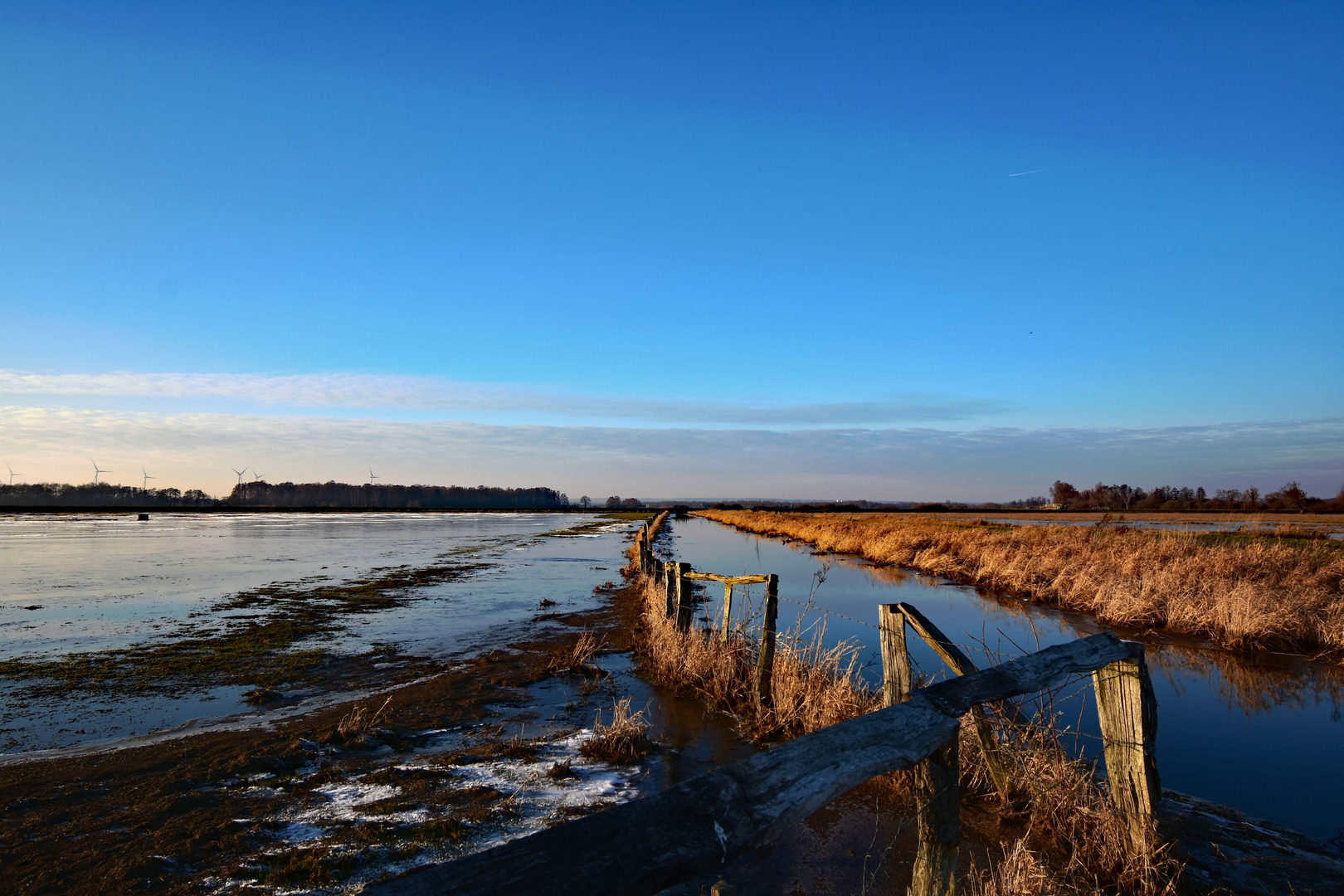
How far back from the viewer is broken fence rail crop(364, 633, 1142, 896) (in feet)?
4.64

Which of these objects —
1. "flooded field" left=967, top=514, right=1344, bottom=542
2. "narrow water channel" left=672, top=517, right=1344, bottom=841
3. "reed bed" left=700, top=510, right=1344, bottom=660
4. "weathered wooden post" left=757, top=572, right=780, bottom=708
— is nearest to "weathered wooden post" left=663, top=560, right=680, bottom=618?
"narrow water channel" left=672, top=517, right=1344, bottom=841

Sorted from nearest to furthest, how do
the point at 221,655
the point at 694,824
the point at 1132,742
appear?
the point at 694,824, the point at 1132,742, the point at 221,655

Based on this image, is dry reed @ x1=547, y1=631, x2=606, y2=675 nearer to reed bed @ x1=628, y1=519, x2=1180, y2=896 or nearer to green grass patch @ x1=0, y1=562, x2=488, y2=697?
reed bed @ x1=628, y1=519, x2=1180, y2=896

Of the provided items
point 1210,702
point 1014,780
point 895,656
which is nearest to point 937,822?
point 895,656

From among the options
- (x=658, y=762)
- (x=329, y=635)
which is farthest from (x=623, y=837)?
(x=329, y=635)

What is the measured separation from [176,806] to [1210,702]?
12539mm

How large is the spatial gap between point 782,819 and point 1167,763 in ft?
25.5

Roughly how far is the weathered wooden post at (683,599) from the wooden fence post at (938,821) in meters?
8.12

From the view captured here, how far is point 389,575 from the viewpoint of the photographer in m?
24.1

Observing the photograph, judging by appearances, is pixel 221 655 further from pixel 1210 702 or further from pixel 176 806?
pixel 1210 702

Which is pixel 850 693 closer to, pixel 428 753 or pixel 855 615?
pixel 428 753

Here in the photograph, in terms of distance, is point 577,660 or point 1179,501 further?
point 1179,501

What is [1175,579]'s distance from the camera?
15805mm

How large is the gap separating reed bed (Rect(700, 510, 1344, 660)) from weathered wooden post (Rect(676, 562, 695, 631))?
1036 centimetres
